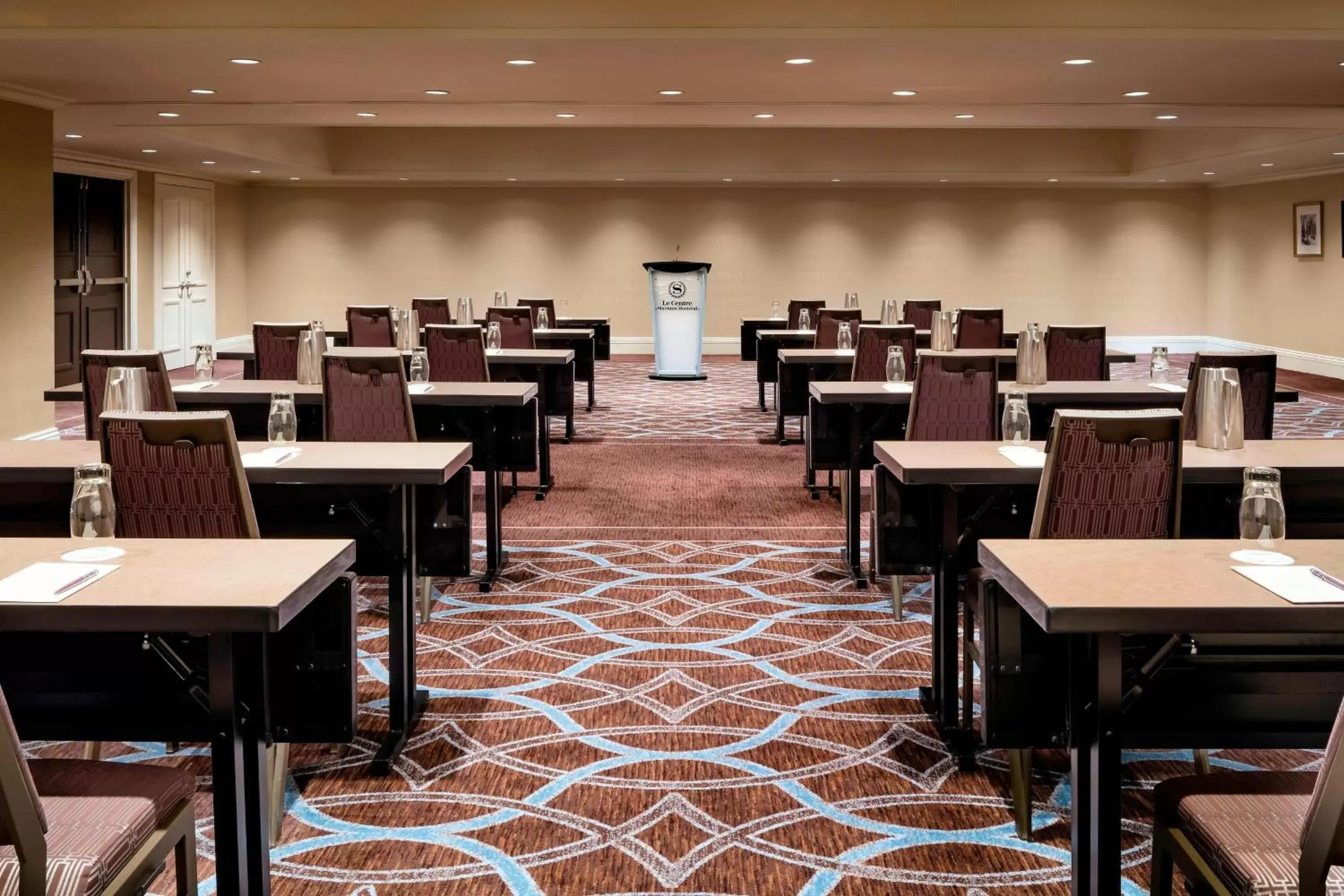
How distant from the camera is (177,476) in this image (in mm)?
3252

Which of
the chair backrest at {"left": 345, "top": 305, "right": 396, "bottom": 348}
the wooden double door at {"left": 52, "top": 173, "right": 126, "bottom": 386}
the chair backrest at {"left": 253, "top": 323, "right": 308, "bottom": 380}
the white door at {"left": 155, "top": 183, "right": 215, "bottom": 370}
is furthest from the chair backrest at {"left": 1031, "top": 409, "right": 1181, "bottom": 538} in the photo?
the white door at {"left": 155, "top": 183, "right": 215, "bottom": 370}

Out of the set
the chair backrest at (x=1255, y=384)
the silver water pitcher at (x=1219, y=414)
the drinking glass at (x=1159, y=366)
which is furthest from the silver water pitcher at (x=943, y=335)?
the silver water pitcher at (x=1219, y=414)

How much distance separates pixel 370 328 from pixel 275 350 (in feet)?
4.23

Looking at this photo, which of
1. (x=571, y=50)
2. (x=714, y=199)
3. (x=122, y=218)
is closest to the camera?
(x=571, y=50)

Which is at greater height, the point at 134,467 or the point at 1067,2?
the point at 1067,2

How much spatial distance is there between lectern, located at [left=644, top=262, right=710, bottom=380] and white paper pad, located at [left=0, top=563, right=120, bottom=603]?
37.5ft

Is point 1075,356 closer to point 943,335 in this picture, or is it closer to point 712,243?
point 943,335

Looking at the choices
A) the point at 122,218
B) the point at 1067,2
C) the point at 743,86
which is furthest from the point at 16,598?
the point at 122,218

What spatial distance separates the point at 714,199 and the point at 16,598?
18071mm

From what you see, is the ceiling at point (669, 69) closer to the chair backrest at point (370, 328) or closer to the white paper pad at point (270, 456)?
the chair backrest at point (370, 328)

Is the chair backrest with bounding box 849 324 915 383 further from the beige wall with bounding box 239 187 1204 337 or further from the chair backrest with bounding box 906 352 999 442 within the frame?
the beige wall with bounding box 239 187 1204 337

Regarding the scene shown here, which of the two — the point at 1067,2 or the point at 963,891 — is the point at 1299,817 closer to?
the point at 963,891

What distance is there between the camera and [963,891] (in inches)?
114

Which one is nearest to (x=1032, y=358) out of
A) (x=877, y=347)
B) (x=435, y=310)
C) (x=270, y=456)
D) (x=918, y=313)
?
(x=877, y=347)
